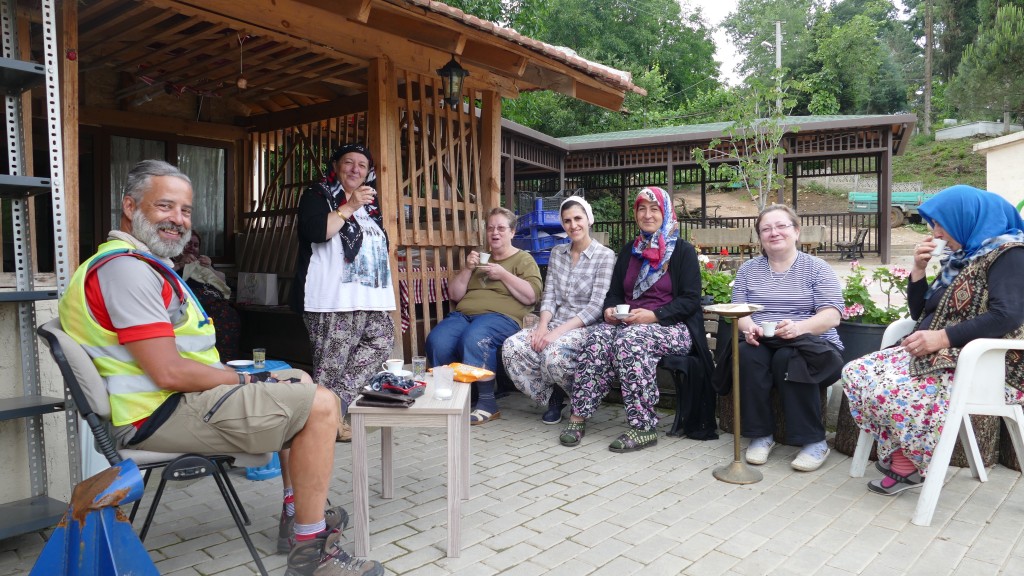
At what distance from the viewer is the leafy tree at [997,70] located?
21.7 m

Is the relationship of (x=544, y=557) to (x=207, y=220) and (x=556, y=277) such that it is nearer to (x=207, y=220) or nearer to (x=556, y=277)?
(x=556, y=277)

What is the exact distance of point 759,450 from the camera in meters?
3.90

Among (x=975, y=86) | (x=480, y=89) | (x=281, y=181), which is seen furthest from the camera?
(x=975, y=86)

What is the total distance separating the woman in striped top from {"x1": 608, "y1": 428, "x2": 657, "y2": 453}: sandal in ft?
1.83

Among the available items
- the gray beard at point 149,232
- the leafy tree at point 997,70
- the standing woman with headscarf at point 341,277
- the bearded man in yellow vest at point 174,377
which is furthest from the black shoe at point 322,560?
the leafy tree at point 997,70

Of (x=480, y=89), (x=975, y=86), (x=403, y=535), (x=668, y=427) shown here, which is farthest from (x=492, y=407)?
(x=975, y=86)

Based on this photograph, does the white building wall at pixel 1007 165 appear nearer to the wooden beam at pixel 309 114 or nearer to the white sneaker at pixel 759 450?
the white sneaker at pixel 759 450

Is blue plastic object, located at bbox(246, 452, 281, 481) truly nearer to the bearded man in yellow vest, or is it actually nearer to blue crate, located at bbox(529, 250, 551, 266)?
the bearded man in yellow vest

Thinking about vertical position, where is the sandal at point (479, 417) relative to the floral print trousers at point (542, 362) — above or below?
below

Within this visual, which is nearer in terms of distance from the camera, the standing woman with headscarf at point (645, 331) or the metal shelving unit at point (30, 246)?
the metal shelving unit at point (30, 246)

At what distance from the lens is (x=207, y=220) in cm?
672

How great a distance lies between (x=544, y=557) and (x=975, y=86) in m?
26.6

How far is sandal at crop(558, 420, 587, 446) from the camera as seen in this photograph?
4285mm

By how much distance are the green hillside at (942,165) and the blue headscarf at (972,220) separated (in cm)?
2565
